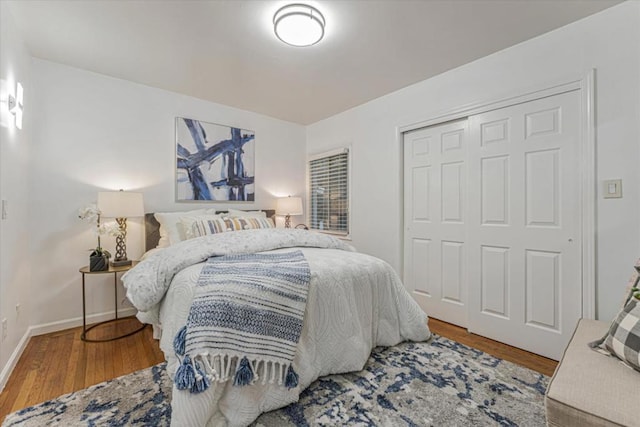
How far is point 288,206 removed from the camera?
3.79 meters

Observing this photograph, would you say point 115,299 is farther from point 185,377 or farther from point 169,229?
point 185,377

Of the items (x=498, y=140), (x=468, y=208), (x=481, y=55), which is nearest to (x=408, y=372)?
(x=468, y=208)

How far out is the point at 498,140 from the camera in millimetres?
2400

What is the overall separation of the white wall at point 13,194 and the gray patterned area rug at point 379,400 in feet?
2.27

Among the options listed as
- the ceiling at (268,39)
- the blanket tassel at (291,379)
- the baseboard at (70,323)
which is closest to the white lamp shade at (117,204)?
the baseboard at (70,323)

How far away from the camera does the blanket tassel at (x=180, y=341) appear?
1.34 m

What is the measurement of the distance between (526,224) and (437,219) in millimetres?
760

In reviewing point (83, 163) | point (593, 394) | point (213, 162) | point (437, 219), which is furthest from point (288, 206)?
point (593, 394)

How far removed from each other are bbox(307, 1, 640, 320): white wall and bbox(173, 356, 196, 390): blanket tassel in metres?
2.35

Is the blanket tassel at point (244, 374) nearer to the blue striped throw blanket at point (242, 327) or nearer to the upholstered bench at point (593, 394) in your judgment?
the blue striped throw blanket at point (242, 327)

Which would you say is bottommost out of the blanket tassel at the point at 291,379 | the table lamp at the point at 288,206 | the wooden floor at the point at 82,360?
the wooden floor at the point at 82,360

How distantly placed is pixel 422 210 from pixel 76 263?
10.9 feet

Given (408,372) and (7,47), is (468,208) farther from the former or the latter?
(7,47)

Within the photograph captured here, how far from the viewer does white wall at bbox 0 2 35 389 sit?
1765 mm
